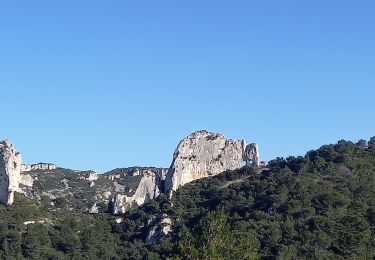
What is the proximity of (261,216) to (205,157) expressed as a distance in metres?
25.3

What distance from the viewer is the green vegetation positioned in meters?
71.8

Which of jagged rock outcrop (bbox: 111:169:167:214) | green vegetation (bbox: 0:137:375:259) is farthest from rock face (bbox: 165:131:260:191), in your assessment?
jagged rock outcrop (bbox: 111:169:167:214)

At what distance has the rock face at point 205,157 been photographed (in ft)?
345

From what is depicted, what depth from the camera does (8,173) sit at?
94.6 m

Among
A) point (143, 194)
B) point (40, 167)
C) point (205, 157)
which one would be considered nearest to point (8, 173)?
point (143, 194)

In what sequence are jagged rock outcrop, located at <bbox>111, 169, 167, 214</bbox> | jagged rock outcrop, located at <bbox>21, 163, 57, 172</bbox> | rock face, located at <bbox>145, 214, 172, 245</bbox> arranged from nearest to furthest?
1. rock face, located at <bbox>145, 214, 172, 245</bbox>
2. jagged rock outcrop, located at <bbox>111, 169, 167, 214</bbox>
3. jagged rock outcrop, located at <bbox>21, 163, 57, 172</bbox>

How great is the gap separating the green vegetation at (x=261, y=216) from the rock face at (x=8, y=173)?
191cm

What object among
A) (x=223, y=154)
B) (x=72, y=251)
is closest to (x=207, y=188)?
(x=223, y=154)

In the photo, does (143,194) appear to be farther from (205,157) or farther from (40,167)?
(40,167)

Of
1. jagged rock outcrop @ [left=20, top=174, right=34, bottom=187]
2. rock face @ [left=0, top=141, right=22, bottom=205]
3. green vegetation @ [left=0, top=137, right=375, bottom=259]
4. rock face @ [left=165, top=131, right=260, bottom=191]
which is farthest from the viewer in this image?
jagged rock outcrop @ [left=20, top=174, right=34, bottom=187]

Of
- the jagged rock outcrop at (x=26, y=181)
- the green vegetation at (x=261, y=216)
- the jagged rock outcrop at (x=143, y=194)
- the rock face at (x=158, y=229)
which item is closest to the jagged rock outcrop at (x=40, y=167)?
the jagged rock outcrop at (x=26, y=181)

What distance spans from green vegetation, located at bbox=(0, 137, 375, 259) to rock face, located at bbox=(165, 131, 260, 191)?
190 centimetres

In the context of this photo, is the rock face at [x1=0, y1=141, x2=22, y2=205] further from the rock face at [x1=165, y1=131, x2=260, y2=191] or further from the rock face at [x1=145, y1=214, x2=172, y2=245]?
the rock face at [x1=165, y1=131, x2=260, y2=191]

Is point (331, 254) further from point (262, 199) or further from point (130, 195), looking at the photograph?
point (130, 195)
